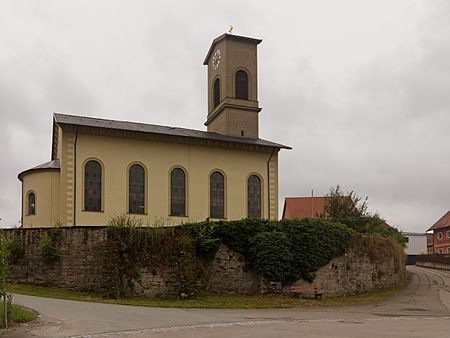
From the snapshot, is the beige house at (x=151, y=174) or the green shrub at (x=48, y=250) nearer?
the green shrub at (x=48, y=250)

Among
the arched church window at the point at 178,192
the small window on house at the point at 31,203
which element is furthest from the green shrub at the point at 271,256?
the small window on house at the point at 31,203

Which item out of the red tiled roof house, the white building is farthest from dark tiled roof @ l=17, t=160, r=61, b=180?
the white building

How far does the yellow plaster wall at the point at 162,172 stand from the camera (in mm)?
34875

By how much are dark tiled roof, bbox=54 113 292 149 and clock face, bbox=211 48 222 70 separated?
726cm

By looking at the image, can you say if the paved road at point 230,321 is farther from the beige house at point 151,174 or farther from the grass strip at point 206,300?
the beige house at point 151,174

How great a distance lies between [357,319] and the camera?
1995 cm

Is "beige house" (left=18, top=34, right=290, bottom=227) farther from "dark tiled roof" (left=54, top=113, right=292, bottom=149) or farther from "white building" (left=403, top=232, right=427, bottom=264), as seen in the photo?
"white building" (left=403, top=232, right=427, bottom=264)

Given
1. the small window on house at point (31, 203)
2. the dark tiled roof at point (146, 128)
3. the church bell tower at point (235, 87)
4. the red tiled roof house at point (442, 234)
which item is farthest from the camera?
the red tiled roof house at point (442, 234)

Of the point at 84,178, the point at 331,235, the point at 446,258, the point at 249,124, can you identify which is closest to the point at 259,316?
the point at 331,235

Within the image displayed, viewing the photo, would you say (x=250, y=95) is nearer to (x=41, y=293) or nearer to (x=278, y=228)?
(x=278, y=228)

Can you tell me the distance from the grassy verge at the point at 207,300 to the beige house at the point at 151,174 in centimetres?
683

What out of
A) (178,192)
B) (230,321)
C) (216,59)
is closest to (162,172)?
(178,192)

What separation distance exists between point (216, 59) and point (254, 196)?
42.6 feet

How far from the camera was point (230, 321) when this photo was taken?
18.4 m
